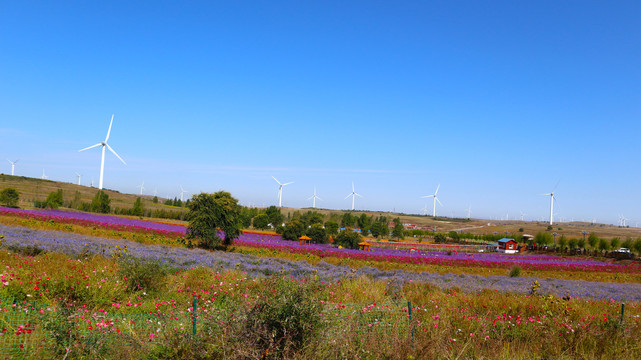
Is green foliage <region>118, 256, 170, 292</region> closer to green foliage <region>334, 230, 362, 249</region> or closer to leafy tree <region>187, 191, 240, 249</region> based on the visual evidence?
leafy tree <region>187, 191, 240, 249</region>

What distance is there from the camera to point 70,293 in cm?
918

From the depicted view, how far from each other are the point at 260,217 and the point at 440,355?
7111 centimetres

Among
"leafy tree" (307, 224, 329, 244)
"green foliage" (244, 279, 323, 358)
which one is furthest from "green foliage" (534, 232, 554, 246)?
"green foliage" (244, 279, 323, 358)

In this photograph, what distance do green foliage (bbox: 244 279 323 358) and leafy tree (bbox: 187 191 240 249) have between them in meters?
25.8

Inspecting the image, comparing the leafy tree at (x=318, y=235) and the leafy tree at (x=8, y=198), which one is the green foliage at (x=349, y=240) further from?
the leafy tree at (x=8, y=198)

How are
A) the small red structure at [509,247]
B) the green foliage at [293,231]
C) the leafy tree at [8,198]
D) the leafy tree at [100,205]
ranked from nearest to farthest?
the green foliage at [293,231] → the leafy tree at [8,198] → the small red structure at [509,247] → the leafy tree at [100,205]

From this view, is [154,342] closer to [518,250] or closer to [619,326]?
[619,326]

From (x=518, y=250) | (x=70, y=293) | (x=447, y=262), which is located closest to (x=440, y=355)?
(x=70, y=293)

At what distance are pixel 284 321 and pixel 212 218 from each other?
26.4m

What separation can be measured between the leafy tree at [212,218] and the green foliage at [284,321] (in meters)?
25.8

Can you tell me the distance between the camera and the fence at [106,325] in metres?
5.49

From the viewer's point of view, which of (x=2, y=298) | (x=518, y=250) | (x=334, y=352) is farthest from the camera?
(x=518, y=250)

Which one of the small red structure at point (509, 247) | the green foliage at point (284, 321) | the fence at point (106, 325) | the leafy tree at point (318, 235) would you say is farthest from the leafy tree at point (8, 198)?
the small red structure at point (509, 247)

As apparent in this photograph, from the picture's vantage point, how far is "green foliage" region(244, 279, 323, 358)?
16.8 ft
